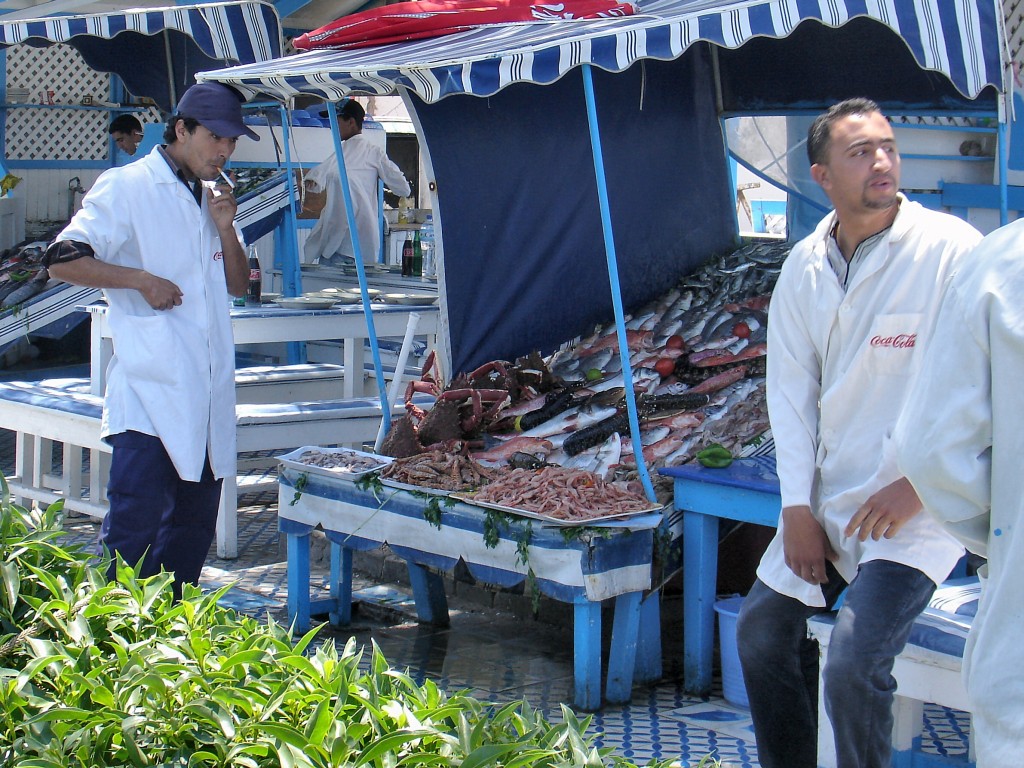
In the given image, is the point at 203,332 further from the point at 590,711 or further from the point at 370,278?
the point at 370,278

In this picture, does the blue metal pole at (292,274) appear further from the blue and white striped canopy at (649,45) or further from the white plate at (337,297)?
the blue and white striped canopy at (649,45)

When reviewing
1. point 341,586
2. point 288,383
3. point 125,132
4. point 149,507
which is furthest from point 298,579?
point 125,132

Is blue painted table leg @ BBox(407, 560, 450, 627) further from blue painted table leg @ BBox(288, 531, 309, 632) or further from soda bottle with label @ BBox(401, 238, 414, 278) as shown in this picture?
A: soda bottle with label @ BBox(401, 238, 414, 278)

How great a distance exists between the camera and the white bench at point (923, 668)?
344 cm

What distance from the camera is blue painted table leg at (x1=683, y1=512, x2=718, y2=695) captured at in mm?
4879

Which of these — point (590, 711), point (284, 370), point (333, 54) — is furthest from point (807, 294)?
point (284, 370)

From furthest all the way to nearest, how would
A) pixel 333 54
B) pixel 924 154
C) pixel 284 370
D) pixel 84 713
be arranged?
1. pixel 284 370
2. pixel 924 154
3. pixel 333 54
4. pixel 84 713

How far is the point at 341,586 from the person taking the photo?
5.80 m

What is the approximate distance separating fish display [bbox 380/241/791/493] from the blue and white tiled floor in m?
0.83

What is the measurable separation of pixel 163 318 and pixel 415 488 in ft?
3.95

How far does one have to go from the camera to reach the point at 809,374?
3449 mm

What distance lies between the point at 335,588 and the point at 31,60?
428 inches

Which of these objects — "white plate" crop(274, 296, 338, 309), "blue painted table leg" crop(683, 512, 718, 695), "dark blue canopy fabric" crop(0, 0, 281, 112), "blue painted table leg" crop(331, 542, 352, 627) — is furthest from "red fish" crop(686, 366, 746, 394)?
"dark blue canopy fabric" crop(0, 0, 281, 112)

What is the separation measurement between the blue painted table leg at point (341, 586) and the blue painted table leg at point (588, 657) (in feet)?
4.69
